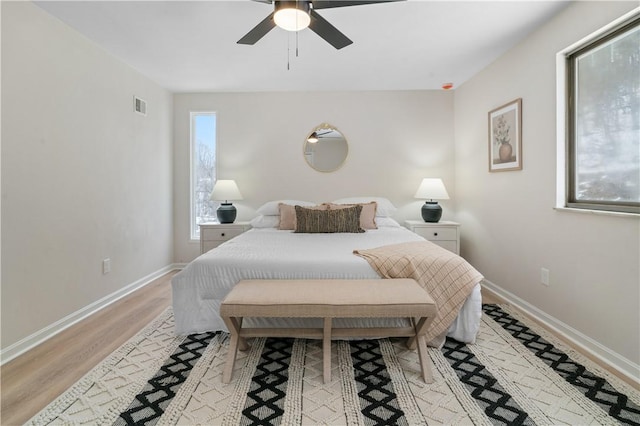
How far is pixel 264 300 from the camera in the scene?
5.72 ft

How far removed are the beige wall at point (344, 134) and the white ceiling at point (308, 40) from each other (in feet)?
1.03

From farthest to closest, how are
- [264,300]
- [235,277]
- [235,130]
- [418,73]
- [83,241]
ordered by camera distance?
[235,130], [418,73], [83,241], [235,277], [264,300]

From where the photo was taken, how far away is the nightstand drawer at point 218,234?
388 cm

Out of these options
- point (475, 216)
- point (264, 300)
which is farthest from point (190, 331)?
point (475, 216)

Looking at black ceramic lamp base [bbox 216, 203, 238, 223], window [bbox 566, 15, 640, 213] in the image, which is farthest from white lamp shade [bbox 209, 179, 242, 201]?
window [bbox 566, 15, 640, 213]

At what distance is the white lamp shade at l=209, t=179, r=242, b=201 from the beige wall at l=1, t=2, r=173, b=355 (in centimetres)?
77

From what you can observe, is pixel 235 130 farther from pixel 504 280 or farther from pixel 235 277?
pixel 504 280

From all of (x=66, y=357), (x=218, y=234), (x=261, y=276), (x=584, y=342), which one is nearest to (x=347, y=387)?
(x=261, y=276)

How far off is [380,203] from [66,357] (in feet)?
10.4

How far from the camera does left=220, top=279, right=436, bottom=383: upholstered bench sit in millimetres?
1716

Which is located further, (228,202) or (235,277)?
(228,202)

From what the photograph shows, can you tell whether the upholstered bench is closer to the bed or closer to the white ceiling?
the bed

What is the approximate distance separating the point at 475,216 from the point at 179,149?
3.91 metres

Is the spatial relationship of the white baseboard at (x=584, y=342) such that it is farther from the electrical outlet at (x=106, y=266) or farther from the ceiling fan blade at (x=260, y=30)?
the electrical outlet at (x=106, y=266)
